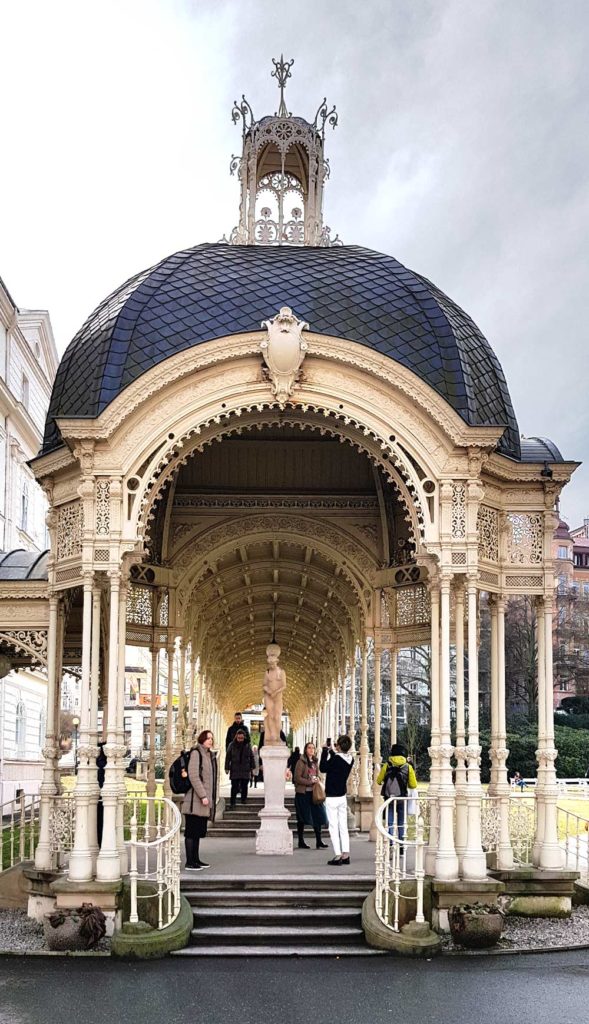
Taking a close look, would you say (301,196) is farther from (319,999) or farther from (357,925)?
(319,999)

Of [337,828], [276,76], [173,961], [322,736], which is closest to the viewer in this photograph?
[173,961]

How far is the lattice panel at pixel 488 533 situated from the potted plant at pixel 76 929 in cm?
557

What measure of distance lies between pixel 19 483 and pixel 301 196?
717 inches

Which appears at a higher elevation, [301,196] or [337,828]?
[301,196]

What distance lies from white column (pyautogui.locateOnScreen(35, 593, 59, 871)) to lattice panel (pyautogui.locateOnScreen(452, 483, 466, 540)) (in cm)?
462

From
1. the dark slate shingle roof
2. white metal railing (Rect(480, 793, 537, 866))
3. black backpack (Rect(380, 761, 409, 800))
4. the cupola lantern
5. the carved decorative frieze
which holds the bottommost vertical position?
white metal railing (Rect(480, 793, 537, 866))

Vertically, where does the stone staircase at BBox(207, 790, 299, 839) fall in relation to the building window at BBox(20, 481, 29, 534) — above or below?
below

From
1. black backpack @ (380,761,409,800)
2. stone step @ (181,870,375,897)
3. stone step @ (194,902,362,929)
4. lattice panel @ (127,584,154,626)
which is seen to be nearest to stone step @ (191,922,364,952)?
stone step @ (194,902,362,929)

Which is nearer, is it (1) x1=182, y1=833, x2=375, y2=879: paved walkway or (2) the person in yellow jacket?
(1) x1=182, y1=833, x2=375, y2=879: paved walkway

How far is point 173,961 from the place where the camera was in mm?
10375

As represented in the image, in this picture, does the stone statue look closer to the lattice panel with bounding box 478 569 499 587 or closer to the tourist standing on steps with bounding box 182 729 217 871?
the tourist standing on steps with bounding box 182 729 217 871

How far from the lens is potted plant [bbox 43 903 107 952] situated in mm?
10852

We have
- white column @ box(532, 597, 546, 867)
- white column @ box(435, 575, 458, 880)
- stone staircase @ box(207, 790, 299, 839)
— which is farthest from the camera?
stone staircase @ box(207, 790, 299, 839)

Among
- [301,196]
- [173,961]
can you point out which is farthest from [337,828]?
[301,196]
